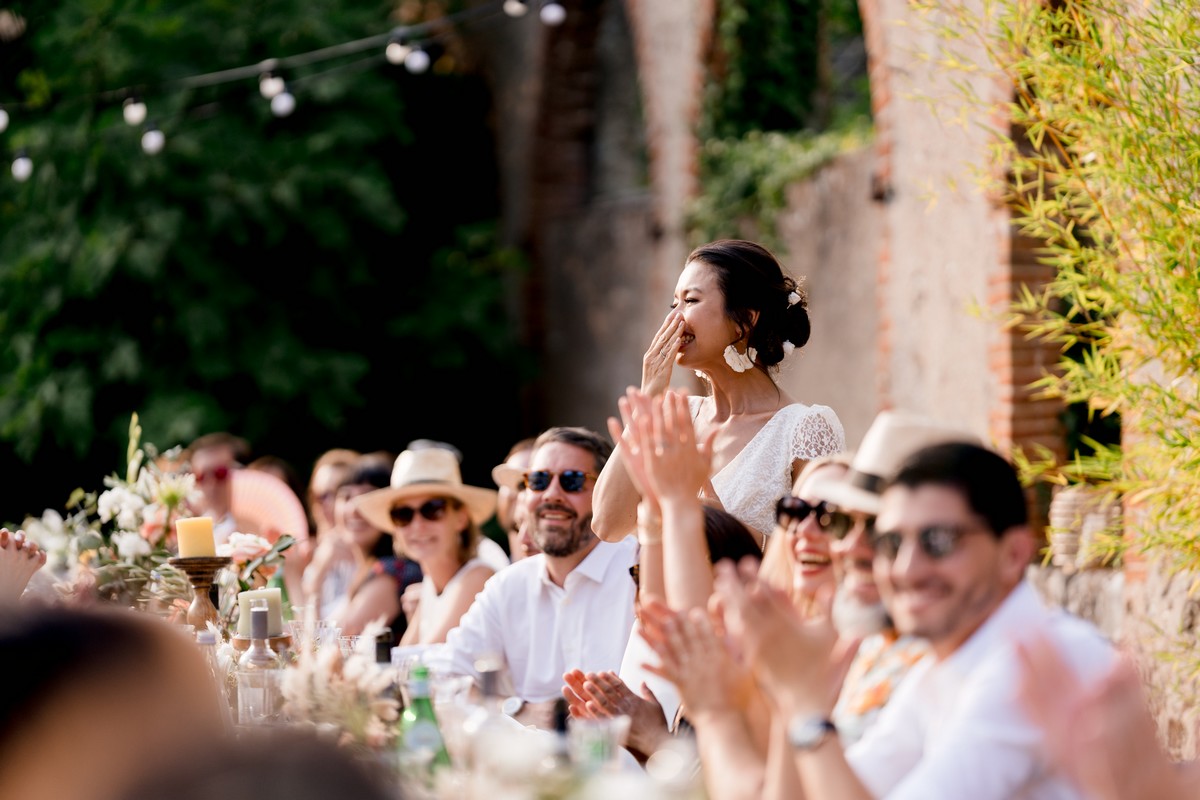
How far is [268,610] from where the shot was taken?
3.69 meters

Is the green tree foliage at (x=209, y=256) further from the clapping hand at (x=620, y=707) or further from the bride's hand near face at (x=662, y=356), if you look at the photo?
the clapping hand at (x=620, y=707)

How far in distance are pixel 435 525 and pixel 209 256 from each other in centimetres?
594

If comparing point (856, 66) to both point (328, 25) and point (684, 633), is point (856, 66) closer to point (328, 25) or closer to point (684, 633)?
point (328, 25)

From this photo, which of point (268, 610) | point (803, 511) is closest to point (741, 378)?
point (803, 511)

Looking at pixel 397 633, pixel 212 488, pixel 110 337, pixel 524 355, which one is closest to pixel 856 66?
pixel 524 355

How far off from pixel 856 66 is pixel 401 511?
40.9 feet

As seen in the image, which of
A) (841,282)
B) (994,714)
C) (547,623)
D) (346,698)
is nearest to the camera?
(994,714)

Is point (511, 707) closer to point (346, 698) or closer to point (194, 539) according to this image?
point (346, 698)

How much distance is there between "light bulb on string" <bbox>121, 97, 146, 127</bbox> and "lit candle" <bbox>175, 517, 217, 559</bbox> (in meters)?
6.07

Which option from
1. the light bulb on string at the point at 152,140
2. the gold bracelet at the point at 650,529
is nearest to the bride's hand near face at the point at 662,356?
the gold bracelet at the point at 650,529

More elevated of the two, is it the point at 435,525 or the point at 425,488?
the point at 425,488

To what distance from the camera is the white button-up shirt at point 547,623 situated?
4363 mm

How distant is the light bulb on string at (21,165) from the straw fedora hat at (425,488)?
17.5ft

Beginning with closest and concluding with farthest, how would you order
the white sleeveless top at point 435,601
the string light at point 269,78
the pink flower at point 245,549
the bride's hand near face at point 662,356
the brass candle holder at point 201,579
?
the bride's hand near face at point 662,356 → the brass candle holder at point 201,579 → the pink flower at point 245,549 → the white sleeveless top at point 435,601 → the string light at point 269,78
